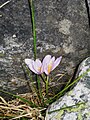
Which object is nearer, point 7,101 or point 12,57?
point 12,57

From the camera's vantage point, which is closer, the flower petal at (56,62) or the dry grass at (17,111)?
the flower petal at (56,62)

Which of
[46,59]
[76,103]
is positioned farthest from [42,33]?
[76,103]

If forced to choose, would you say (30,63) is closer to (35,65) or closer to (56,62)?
(35,65)

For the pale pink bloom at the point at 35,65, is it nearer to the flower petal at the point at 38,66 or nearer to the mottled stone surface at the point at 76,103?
the flower petal at the point at 38,66

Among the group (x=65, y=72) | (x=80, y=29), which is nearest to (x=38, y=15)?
(x=80, y=29)

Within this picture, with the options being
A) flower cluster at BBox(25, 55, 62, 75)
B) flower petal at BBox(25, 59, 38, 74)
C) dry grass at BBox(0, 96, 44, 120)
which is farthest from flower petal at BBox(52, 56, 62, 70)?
dry grass at BBox(0, 96, 44, 120)

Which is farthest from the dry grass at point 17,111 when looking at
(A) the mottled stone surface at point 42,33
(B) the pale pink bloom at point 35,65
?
(B) the pale pink bloom at point 35,65

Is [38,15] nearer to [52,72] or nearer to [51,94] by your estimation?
[52,72]
